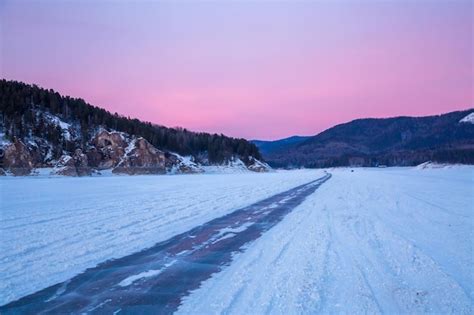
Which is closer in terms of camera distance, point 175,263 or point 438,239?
point 175,263

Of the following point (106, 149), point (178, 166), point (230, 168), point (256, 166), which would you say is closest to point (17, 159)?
point (106, 149)

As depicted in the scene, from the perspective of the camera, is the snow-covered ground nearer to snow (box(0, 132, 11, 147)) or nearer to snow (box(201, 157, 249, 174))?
snow (box(0, 132, 11, 147))

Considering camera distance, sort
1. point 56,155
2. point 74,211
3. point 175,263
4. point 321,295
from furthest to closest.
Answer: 1. point 56,155
2. point 74,211
3. point 175,263
4. point 321,295

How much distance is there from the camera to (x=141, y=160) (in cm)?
8744

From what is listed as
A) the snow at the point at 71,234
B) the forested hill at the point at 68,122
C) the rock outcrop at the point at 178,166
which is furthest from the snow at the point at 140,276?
the rock outcrop at the point at 178,166

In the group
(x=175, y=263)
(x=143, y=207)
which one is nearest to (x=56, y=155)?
(x=143, y=207)

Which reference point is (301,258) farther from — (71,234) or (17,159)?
(17,159)

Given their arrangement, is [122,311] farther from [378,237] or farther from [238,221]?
[238,221]

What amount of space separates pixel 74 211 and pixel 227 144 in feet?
389

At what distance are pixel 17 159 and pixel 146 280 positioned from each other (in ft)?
222

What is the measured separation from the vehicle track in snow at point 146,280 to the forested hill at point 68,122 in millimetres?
69681

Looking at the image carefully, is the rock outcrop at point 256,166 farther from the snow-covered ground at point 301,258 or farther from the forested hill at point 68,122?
the snow-covered ground at point 301,258

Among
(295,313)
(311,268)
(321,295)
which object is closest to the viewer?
(295,313)

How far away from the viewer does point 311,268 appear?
711cm
